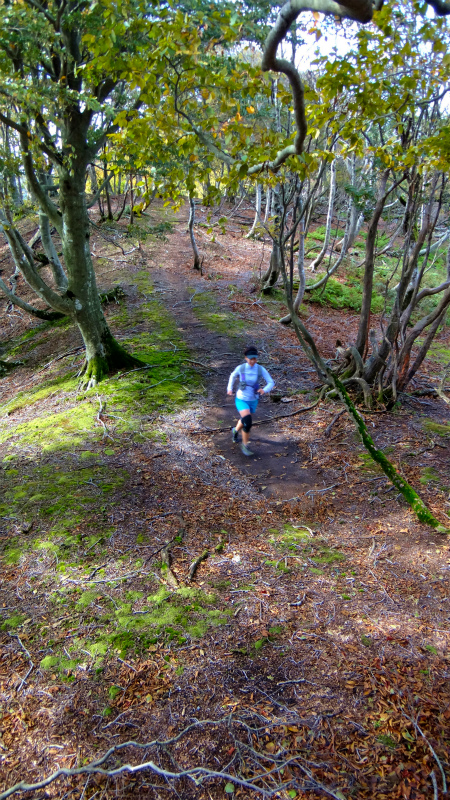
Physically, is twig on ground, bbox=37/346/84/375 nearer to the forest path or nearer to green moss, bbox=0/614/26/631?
the forest path

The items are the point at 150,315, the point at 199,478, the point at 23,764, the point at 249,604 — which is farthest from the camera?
the point at 150,315

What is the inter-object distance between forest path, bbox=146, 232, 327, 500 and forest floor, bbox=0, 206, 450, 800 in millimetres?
72

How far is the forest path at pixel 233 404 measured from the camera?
7012 mm

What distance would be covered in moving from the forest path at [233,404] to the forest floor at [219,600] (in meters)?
0.07

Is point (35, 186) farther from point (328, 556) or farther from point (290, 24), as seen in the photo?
point (328, 556)

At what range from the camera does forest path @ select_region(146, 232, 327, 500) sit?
701 cm

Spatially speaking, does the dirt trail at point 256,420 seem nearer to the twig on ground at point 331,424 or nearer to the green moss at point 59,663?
the twig on ground at point 331,424

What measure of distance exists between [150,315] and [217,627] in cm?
1110

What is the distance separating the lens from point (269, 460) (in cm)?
750

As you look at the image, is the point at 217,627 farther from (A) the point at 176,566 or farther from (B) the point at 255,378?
(B) the point at 255,378

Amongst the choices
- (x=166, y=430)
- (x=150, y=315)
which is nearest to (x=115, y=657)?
(x=166, y=430)

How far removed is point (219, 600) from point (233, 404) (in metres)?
5.30

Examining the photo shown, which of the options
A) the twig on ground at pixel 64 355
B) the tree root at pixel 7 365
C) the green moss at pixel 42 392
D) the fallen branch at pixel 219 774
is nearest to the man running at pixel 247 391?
the green moss at pixel 42 392

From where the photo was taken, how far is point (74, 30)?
24.7ft
